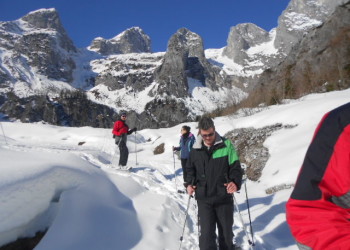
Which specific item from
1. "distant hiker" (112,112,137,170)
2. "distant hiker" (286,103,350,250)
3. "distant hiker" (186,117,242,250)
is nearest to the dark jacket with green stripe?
"distant hiker" (186,117,242,250)

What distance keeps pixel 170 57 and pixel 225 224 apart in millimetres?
184018

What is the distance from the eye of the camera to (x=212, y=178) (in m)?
4.07

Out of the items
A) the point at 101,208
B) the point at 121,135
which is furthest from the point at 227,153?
the point at 121,135

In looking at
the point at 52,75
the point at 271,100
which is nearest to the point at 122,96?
the point at 52,75

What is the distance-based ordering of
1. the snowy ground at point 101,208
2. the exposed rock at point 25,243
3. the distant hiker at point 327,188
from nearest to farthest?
the distant hiker at point 327,188 → the exposed rock at point 25,243 → the snowy ground at point 101,208

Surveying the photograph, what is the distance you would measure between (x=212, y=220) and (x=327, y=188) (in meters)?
2.95

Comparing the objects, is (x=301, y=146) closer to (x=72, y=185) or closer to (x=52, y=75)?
(x=72, y=185)

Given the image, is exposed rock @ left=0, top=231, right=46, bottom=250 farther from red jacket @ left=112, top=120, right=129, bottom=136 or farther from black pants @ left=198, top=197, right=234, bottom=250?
red jacket @ left=112, top=120, right=129, bottom=136

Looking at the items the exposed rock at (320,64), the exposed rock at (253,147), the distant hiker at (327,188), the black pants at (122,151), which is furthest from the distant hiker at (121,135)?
the exposed rock at (320,64)

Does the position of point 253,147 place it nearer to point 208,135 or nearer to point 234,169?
point 234,169

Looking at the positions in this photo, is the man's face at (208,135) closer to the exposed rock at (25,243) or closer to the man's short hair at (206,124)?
the man's short hair at (206,124)

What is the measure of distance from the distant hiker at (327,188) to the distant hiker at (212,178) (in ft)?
8.32

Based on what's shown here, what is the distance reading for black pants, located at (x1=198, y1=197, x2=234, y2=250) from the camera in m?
4.15

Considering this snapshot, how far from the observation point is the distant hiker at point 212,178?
4.06m
